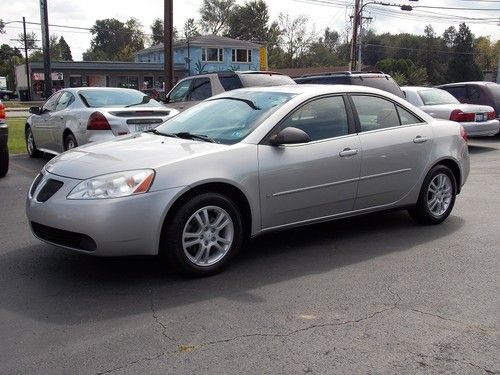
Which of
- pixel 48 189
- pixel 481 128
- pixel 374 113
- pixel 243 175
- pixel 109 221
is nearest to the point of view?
pixel 109 221

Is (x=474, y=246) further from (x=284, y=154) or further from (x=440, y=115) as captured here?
(x=440, y=115)

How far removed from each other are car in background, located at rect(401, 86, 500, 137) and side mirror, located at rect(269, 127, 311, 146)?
881 centimetres

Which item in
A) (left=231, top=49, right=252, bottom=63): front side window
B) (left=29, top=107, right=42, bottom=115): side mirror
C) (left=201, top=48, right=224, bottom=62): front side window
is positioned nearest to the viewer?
(left=29, top=107, right=42, bottom=115): side mirror

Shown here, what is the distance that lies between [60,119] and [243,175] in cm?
642

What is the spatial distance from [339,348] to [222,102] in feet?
10.2

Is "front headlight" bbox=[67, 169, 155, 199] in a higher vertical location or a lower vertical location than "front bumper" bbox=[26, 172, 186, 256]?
higher

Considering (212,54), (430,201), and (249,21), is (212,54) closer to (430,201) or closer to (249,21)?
(249,21)

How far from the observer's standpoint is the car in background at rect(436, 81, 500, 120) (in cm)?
1490

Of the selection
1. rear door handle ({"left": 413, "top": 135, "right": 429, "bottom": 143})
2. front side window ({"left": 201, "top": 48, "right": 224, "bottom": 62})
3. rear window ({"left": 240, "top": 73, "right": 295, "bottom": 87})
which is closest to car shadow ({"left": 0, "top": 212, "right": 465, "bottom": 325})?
rear door handle ({"left": 413, "top": 135, "right": 429, "bottom": 143})

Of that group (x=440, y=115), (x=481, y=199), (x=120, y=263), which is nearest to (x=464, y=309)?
(x=120, y=263)

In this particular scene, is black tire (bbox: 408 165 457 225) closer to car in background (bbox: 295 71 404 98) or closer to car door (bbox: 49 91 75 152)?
car in background (bbox: 295 71 404 98)

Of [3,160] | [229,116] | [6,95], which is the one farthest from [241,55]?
[229,116]

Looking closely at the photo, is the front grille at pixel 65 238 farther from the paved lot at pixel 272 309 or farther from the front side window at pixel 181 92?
the front side window at pixel 181 92

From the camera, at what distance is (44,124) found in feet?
35.1
